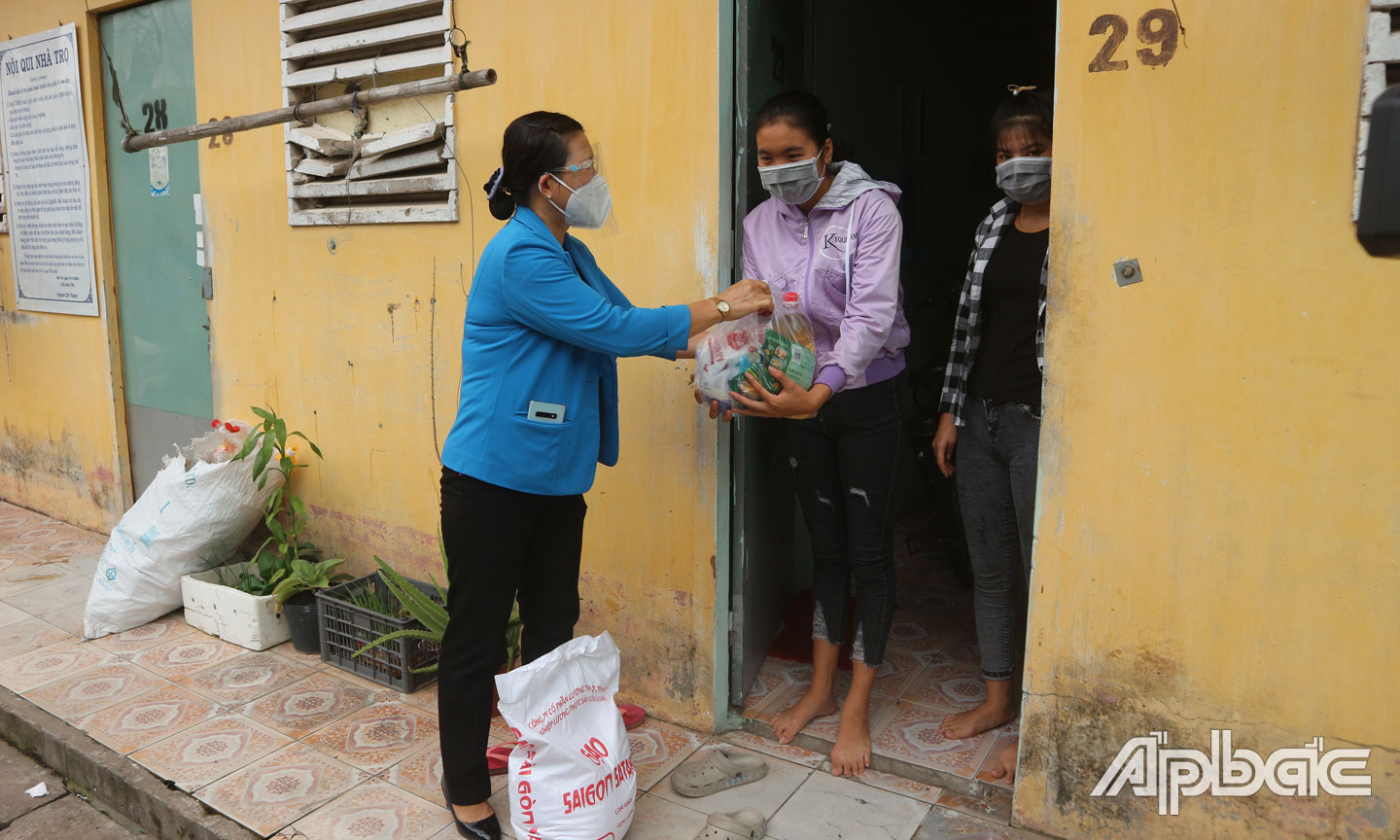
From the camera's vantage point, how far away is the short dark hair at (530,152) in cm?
248

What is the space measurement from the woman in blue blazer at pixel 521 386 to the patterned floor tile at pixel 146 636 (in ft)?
7.24

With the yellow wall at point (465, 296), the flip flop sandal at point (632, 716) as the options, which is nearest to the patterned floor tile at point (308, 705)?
the yellow wall at point (465, 296)

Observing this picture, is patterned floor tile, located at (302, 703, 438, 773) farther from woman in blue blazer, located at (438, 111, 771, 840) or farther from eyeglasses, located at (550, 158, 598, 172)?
eyeglasses, located at (550, 158, 598, 172)

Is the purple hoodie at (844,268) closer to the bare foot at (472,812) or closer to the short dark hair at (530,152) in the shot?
the short dark hair at (530,152)

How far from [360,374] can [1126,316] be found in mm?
3157

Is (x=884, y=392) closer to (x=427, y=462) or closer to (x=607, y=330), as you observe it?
(x=607, y=330)

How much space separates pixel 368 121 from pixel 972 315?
9.06 ft

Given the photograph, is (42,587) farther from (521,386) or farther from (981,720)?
(981,720)

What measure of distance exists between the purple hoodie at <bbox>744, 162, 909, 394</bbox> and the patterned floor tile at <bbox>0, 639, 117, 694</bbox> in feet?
10.7

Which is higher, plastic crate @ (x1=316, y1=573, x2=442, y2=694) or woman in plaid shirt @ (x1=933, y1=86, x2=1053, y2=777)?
woman in plaid shirt @ (x1=933, y1=86, x2=1053, y2=777)

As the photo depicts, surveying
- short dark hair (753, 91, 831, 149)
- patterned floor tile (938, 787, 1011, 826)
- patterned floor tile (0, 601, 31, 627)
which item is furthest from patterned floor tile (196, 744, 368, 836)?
short dark hair (753, 91, 831, 149)

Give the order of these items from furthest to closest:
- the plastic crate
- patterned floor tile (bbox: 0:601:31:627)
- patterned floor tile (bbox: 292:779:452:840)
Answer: patterned floor tile (bbox: 0:601:31:627) < the plastic crate < patterned floor tile (bbox: 292:779:452:840)

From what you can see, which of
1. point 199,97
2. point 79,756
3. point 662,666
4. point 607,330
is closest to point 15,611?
point 79,756

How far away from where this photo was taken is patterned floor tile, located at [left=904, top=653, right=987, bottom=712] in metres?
3.36
